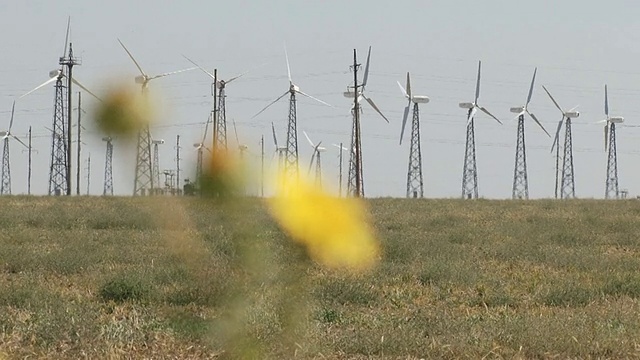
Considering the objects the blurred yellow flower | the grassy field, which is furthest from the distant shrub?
the blurred yellow flower

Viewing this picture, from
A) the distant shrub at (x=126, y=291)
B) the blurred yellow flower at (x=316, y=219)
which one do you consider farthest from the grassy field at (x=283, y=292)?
the blurred yellow flower at (x=316, y=219)

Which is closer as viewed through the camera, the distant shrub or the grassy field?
the grassy field

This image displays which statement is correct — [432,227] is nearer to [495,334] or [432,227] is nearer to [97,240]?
[97,240]

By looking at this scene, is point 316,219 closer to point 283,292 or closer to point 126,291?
point 283,292

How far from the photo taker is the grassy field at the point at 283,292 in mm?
7246

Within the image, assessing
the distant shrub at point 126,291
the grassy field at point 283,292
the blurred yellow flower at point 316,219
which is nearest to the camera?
the blurred yellow flower at point 316,219

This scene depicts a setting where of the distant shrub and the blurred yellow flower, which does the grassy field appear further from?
the blurred yellow flower

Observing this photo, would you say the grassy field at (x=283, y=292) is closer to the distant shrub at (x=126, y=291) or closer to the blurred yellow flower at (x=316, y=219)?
the distant shrub at (x=126, y=291)

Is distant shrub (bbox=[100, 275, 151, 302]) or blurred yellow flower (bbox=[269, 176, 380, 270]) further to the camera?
distant shrub (bbox=[100, 275, 151, 302])

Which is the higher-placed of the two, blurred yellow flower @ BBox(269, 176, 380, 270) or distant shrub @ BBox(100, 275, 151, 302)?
blurred yellow flower @ BBox(269, 176, 380, 270)

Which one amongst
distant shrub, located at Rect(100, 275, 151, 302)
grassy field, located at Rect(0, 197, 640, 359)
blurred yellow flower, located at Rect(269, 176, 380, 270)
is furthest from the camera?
distant shrub, located at Rect(100, 275, 151, 302)

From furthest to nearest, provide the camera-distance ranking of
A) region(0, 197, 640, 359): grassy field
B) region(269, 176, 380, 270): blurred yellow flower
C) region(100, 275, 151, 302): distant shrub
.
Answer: region(100, 275, 151, 302): distant shrub < region(0, 197, 640, 359): grassy field < region(269, 176, 380, 270): blurred yellow flower

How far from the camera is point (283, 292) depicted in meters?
8.10

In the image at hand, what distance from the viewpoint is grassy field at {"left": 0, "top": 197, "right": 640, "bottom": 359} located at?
23.8ft
